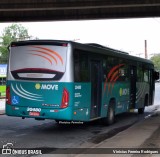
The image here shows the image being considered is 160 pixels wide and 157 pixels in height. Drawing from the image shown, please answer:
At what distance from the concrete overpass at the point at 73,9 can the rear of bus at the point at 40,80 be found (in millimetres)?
6224

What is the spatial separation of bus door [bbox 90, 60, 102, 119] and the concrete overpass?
17.0 feet

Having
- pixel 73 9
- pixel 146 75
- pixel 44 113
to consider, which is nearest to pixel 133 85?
pixel 146 75

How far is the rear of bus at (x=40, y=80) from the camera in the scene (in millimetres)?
12805

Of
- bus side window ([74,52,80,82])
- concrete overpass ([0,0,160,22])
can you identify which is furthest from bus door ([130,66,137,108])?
bus side window ([74,52,80,82])

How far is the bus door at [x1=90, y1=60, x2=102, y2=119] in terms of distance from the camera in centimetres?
1441

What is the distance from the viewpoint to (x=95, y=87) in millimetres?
14734

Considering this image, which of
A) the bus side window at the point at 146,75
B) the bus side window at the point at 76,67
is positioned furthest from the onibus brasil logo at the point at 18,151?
the bus side window at the point at 146,75

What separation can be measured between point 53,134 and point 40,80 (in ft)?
6.60

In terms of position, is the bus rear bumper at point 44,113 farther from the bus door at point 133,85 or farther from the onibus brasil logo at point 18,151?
the bus door at point 133,85

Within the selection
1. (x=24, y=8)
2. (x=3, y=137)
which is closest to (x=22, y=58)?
(x=3, y=137)

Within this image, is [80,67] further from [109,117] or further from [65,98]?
[109,117]

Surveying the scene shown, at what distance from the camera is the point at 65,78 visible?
1279 cm

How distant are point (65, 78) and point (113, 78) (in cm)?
434

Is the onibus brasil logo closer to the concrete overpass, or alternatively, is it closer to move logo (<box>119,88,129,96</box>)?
move logo (<box>119,88,129,96</box>)
